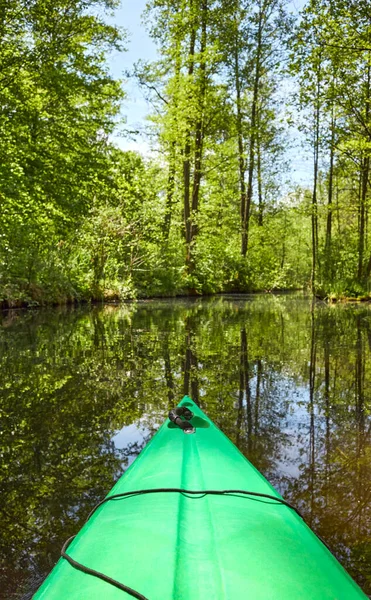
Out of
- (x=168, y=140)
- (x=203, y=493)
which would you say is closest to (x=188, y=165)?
(x=168, y=140)

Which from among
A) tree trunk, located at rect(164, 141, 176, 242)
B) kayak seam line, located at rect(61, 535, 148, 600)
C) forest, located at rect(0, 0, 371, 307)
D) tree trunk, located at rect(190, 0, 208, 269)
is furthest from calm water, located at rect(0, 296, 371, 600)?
tree trunk, located at rect(164, 141, 176, 242)

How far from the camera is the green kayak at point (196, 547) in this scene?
1.06 m

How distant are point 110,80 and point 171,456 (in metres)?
15.1

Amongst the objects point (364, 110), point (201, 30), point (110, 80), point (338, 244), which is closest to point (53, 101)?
point (110, 80)

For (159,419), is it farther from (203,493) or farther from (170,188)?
(170,188)

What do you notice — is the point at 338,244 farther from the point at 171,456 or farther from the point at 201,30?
the point at 171,456

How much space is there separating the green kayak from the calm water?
0.41 meters

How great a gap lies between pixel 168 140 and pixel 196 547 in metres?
19.7

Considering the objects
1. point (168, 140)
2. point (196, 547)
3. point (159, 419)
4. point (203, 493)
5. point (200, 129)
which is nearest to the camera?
point (196, 547)

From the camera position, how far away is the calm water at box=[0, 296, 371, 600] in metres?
1.98

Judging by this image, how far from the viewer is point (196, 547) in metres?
1.21

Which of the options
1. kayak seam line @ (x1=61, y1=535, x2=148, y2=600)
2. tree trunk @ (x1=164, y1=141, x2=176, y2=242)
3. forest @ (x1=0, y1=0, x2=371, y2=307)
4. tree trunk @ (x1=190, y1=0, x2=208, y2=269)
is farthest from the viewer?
tree trunk @ (x1=164, y1=141, x2=176, y2=242)

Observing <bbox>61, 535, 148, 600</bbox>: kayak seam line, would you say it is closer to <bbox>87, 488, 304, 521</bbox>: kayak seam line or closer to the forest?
<bbox>87, 488, 304, 521</bbox>: kayak seam line

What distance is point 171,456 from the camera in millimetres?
1952
